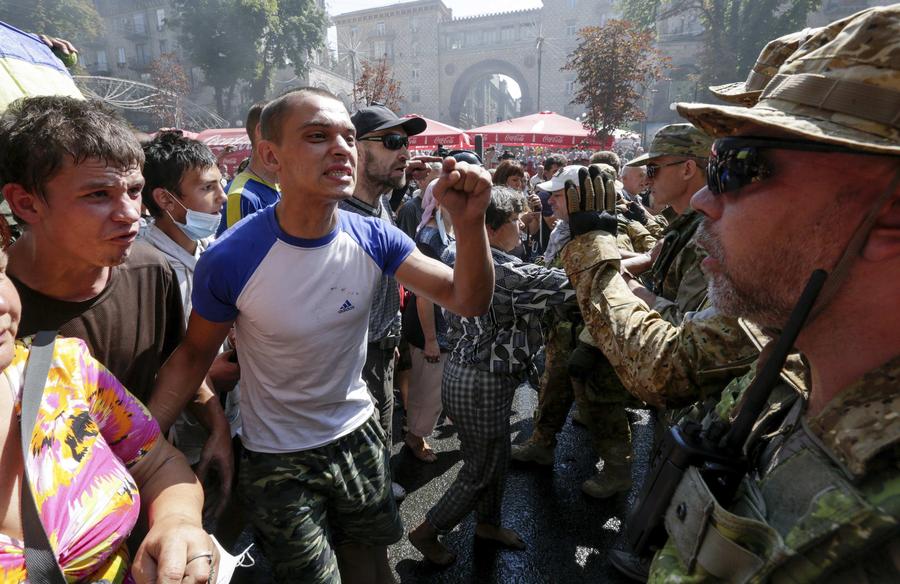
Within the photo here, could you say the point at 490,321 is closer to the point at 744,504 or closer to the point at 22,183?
the point at 744,504

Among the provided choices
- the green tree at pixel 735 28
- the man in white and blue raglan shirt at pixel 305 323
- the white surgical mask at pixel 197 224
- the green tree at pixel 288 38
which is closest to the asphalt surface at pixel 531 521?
the man in white and blue raglan shirt at pixel 305 323

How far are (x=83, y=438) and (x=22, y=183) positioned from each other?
93 cm

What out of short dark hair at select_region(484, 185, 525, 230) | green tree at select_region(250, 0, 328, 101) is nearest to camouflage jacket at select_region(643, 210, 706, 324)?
short dark hair at select_region(484, 185, 525, 230)

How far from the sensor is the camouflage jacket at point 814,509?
2.66 feet

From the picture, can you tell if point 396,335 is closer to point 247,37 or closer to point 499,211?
point 499,211

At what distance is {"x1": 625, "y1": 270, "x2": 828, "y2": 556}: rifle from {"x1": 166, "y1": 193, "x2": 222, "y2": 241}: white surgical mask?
2.76 metres

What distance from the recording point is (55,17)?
139 ft

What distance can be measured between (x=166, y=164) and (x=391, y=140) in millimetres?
1420

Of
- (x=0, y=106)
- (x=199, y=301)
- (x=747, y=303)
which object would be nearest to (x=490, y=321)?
(x=199, y=301)

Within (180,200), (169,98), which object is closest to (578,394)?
(180,200)

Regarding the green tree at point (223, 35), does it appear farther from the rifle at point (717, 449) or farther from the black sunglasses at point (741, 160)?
the rifle at point (717, 449)

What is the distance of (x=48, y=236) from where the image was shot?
165 cm

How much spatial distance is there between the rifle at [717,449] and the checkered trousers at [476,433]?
1653 millimetres

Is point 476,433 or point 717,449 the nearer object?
point 717,449
